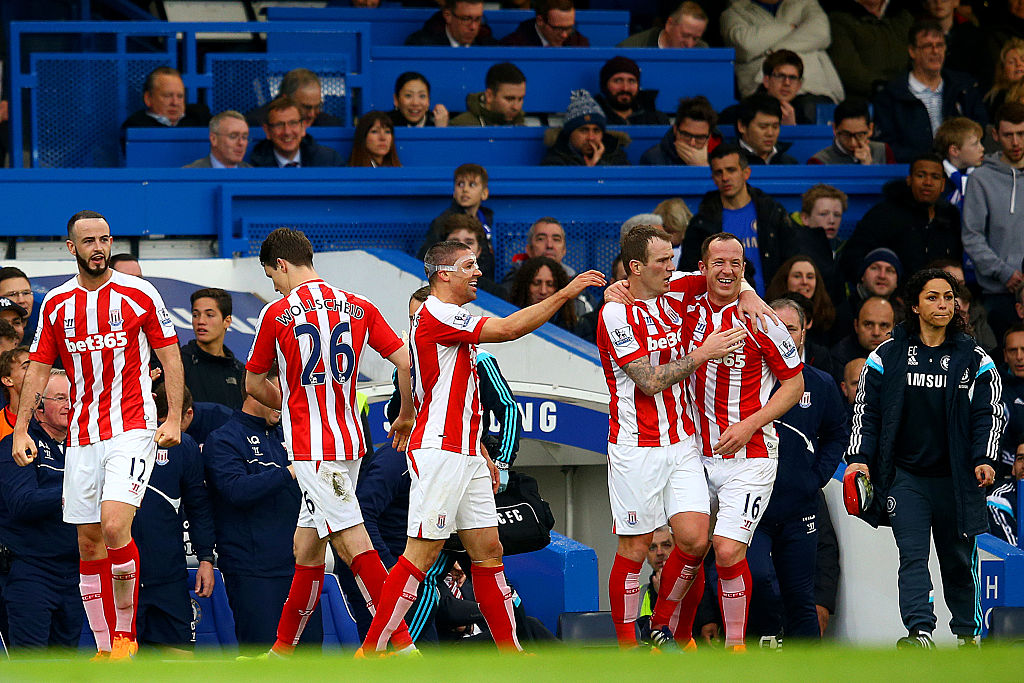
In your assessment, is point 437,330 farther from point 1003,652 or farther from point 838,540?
point 1003,652

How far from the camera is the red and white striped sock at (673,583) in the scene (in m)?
7.00

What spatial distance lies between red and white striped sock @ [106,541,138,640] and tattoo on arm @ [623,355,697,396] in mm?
2573

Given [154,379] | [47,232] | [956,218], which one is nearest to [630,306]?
[154,379]

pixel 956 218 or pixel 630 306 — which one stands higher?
pixel 956 218

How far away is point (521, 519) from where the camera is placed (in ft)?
23.1

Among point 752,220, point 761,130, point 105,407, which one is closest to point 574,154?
point 761,130

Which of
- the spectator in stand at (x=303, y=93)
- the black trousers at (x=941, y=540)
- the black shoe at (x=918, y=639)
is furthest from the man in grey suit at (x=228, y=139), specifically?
the black shoe at (x=918, y=639)

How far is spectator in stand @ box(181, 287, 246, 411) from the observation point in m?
8.55

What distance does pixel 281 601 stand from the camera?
743 centimetres

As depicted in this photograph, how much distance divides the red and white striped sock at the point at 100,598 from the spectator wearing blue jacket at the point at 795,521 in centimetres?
346

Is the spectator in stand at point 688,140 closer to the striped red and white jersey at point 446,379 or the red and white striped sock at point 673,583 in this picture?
the red and white striped sock at point 673,583

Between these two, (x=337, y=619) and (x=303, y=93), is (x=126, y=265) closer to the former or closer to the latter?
(x=337, y=619)

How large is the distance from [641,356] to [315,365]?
163cm

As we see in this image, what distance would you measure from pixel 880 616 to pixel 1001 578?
0.84m
